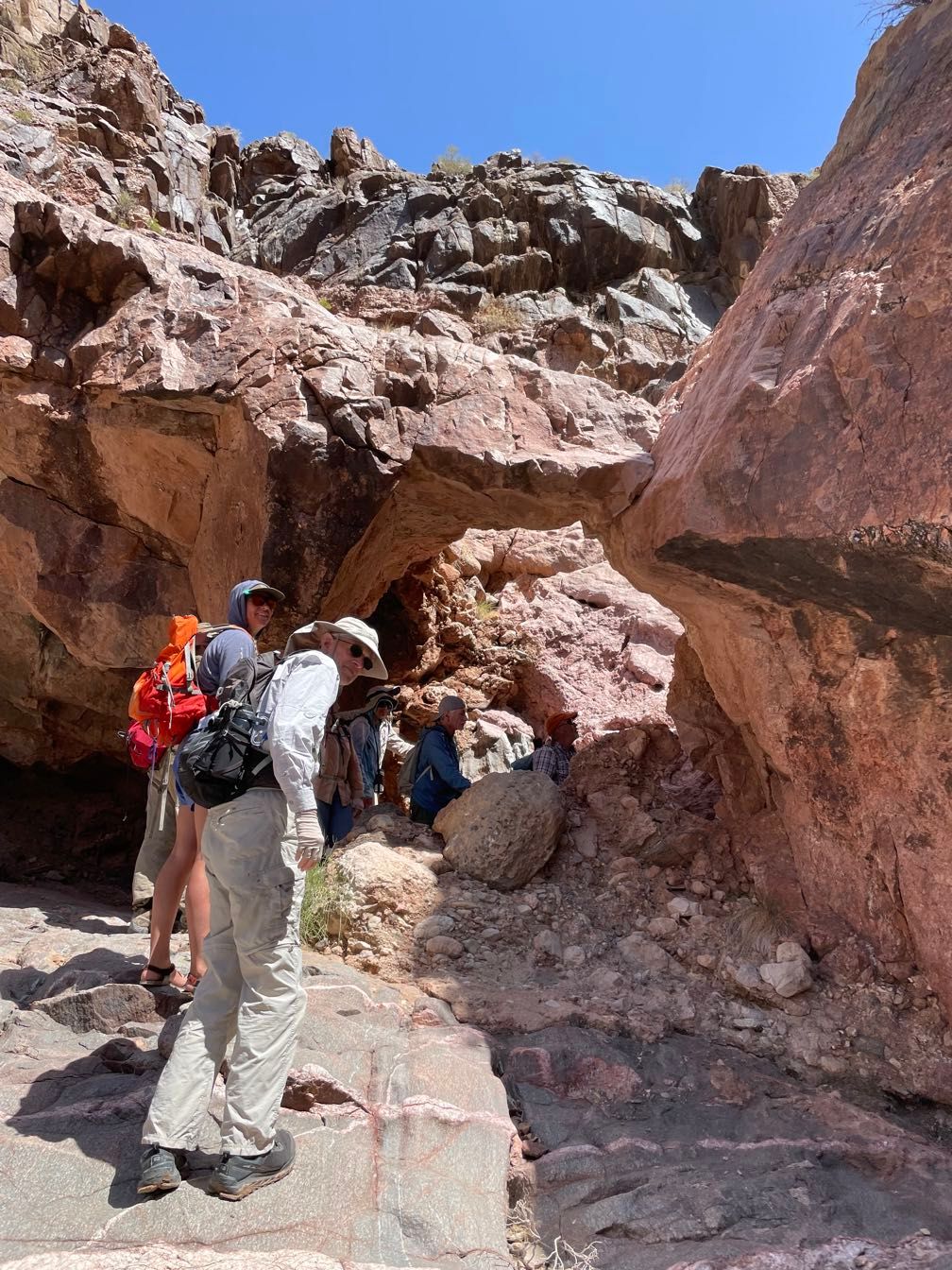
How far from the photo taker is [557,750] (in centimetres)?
637

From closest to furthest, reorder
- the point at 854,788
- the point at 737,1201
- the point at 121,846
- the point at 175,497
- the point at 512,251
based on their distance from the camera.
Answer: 1. the point at 737,1201
2. the point at 854,788
3. the point at 175,497
4. the point at 121,846
5. the point at 512,251

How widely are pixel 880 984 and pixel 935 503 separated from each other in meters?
2.18

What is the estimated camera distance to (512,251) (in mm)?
16625

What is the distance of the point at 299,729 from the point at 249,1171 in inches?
50.5

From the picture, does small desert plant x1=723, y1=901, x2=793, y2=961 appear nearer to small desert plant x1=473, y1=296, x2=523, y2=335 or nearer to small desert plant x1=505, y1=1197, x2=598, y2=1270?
small desert plant x1=505, y1=1197, x2=598, y2=1270

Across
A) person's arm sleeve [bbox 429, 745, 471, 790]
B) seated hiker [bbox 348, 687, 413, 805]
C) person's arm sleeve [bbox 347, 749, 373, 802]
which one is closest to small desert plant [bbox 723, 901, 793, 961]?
person's arm sleeve [bbox 429, 745, 471, 790]

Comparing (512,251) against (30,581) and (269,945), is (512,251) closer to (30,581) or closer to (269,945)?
(30,581)

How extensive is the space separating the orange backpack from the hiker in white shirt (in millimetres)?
926

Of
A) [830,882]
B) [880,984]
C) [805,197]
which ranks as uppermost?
[805,197]

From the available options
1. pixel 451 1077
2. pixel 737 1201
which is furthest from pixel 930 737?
pixel 451 1077

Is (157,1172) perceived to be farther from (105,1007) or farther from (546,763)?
(546,763)

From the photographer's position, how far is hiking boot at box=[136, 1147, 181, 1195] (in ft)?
8.07

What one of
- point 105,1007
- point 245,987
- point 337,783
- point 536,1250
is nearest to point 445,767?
point 337,783

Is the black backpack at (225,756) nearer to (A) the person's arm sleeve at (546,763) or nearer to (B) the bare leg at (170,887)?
(B) the bare leg at (170,887)
